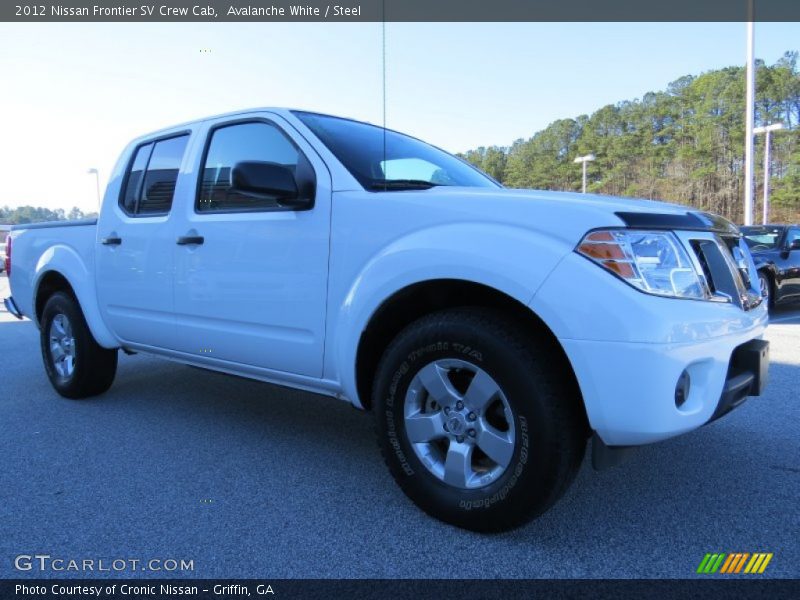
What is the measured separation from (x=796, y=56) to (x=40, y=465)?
42224 mm

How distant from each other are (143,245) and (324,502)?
2.02 m

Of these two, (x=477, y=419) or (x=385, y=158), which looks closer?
(x=477, y=419)

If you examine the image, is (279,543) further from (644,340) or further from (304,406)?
(304,406)

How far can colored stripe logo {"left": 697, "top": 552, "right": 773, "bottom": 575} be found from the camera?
200 centimetres

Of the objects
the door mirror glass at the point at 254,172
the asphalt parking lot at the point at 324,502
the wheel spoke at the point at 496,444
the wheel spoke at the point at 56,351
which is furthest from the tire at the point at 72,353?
the wheel spoke at the point at 496,444

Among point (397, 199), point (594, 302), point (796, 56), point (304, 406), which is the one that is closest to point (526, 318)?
point (594, 302)

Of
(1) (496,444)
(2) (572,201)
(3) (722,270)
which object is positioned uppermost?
(2) (572,201)

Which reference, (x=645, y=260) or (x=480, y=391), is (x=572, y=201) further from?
(x=480, y=391)

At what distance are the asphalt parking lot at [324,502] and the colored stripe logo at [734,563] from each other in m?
0.03

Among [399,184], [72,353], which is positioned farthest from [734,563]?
[72,353]

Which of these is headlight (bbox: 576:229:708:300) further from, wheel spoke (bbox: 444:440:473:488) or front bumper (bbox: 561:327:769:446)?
wheel spoke (bbox: 444:440:473:488)

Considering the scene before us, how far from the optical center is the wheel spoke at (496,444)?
210 centimetres

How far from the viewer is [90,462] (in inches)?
121

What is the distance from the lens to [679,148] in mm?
25453
